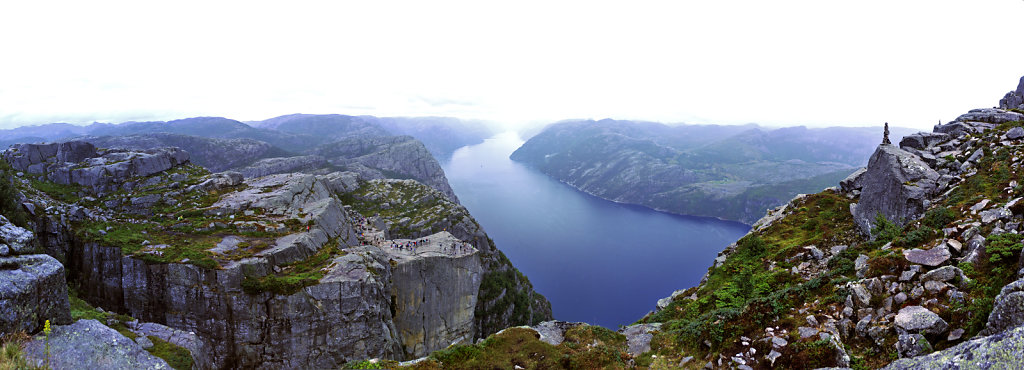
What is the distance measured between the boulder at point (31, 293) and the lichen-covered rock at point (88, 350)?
0.46 m

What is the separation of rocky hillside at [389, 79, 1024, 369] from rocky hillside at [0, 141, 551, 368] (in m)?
12.0

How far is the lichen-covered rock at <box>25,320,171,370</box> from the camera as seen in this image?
9.87 metres

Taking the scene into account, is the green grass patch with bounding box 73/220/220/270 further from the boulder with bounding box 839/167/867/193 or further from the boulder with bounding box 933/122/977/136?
the boulder with bounding box 933/122/977/136

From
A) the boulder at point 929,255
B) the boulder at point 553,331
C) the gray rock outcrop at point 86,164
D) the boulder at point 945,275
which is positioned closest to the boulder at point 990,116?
the boulder at point 929,255

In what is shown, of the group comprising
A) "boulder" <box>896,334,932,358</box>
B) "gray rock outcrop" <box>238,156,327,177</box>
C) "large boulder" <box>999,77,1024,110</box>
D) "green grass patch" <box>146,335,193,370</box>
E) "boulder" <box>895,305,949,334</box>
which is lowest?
"gray rock outcrop" <box>238,156,327,177</box>

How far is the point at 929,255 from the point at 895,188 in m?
11.8

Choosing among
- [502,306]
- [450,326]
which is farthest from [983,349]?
[502,306]

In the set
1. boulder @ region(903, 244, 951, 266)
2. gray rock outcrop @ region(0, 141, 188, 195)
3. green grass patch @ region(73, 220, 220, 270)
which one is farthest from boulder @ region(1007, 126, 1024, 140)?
gray rock outcrop @ region(0, 141, 188, 195)

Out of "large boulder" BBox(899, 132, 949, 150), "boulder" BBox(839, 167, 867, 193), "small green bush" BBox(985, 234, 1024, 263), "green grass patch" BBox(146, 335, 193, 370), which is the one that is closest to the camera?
"small green bush" BBox(985, 234, 1024, 263)

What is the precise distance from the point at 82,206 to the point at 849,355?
5296cm

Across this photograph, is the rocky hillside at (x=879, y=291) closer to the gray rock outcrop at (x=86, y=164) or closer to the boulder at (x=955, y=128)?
the boulder at (x=955, y=128)

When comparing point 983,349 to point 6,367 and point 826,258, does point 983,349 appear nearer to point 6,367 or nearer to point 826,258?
point 826,258

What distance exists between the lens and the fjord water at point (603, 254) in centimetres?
10346

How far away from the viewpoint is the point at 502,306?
64812 mm
